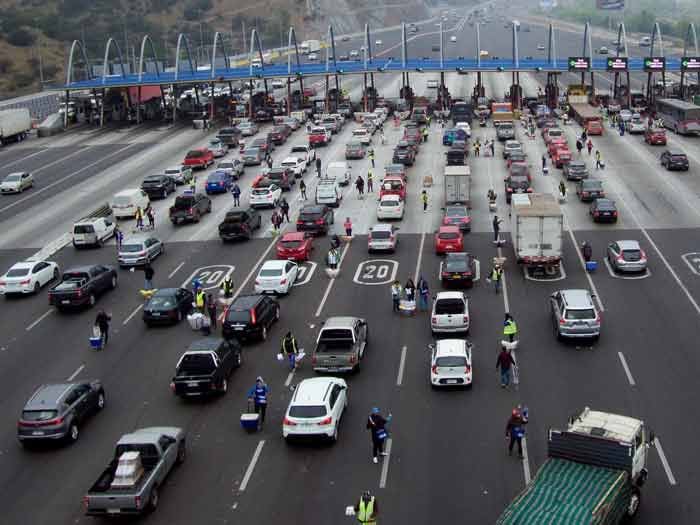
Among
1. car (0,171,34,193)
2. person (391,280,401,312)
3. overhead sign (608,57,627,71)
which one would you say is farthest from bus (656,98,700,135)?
car (0,171,34,193)

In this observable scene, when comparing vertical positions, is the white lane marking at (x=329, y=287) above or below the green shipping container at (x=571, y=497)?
below

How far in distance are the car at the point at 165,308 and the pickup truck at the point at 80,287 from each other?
3.42 m

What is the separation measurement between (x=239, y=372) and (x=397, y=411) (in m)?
6.64

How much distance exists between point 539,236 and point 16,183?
42764mm

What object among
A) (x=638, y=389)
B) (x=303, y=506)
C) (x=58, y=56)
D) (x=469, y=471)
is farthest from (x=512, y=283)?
(x=58, y=56)

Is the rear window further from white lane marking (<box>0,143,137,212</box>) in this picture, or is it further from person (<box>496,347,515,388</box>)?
white lane marking (<box>0,143,137,212</box>)

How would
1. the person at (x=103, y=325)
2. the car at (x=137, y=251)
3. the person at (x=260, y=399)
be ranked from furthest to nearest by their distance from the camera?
the car at (x=137, y=251), the person at (x=103, y=325), the person at (x=260, y=399)

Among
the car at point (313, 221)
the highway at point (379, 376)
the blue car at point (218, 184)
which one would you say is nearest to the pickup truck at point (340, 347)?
the highway at point (379, 376)

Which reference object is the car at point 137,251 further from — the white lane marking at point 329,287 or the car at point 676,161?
the car at point 676,161

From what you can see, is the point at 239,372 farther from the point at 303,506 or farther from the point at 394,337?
the point at 303,506

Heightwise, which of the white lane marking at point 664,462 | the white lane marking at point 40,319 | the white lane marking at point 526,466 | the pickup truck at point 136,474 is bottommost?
the white lane marking at point 40,319

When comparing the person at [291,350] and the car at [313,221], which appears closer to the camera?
the person at [291,350]

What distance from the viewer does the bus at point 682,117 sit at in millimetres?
79000

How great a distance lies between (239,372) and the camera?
32031mm
